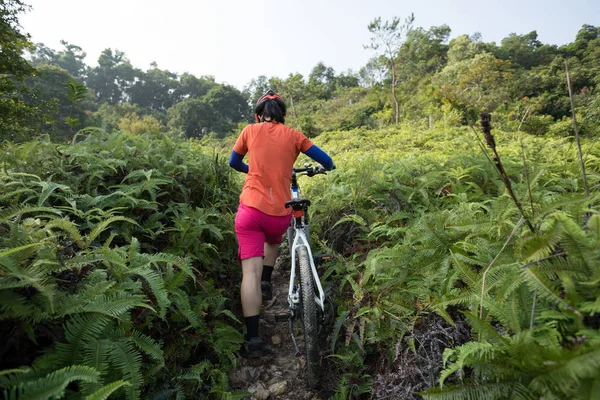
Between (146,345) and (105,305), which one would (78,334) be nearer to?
(105,305)

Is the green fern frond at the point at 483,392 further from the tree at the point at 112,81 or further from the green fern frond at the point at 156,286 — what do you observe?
the tree at the point at 112,81

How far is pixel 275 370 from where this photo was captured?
102 inches

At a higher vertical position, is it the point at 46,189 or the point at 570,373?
the point at 46,189

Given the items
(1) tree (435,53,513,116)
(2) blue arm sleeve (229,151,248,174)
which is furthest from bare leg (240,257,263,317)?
(1) tree (435,53,513,116)

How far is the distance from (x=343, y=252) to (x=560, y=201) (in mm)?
2279

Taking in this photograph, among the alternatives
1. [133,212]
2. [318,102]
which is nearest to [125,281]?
[133,212]

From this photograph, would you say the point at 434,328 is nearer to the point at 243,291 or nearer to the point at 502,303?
the point at 502,303

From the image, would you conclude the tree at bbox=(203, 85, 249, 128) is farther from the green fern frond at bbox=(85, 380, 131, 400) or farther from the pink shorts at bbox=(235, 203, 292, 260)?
the green fern frond at bbox=(85, 380, 131, 400)

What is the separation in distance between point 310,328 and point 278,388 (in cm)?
62

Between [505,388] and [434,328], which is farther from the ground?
[434,328]

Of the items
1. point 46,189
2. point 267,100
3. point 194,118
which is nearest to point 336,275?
point 267,100

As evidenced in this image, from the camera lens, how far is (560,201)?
4.76ft

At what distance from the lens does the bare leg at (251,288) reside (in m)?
2.61

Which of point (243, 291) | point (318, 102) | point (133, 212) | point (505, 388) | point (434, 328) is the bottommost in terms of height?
point (505, 388)
